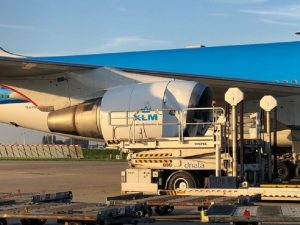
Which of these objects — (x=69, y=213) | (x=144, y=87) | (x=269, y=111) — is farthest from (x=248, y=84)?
(x=69, y=213)

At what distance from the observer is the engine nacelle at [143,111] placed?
47.1ft

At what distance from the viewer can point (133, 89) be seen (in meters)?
15.0

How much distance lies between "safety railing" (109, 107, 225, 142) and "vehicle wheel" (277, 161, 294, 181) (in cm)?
491

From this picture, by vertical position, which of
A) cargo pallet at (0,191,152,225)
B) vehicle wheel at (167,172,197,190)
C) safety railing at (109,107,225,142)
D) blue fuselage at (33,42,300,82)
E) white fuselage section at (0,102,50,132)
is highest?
blue fuselage at (33,42,300,82)

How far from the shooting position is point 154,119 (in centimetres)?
1433

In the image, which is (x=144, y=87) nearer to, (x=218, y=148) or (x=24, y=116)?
(x=218, y=148)

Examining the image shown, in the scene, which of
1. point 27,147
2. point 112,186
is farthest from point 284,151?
point 27,147

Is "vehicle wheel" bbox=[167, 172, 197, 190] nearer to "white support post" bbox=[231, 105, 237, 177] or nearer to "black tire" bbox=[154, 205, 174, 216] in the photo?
"white support post" bbox=[231, 105, 237, 177]

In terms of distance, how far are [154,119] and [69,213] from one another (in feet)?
20.7

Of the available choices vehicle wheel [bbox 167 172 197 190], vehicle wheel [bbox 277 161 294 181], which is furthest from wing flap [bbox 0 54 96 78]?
vehicle wheel [bbox 277 161 294 181]

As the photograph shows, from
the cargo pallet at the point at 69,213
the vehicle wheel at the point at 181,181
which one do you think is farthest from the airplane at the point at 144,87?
the cargo pallet at the point at 69,213

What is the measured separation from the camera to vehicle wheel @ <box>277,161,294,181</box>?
18.7m

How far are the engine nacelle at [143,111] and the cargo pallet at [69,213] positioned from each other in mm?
4646

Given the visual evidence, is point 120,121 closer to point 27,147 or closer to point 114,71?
point 114,71
